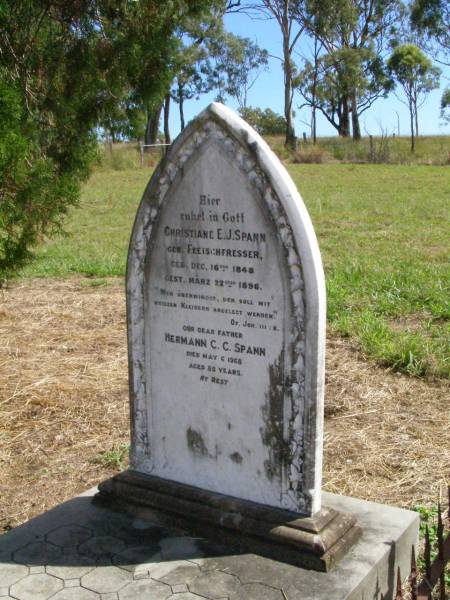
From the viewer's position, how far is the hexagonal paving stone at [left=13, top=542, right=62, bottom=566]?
105 inches

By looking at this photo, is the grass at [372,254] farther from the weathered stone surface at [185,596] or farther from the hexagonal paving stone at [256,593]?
the weathered stone surface at [185,596]

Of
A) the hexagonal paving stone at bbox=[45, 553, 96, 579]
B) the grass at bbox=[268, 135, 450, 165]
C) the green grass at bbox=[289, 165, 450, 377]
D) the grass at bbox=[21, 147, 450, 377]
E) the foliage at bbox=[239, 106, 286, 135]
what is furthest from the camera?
the foliage at bbox=[239, 106, 286, 135]

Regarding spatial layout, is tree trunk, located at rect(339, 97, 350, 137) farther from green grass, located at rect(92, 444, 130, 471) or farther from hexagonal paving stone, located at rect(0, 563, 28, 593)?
hexagonal paving stone, located at rect(0, 563, 28, 593)

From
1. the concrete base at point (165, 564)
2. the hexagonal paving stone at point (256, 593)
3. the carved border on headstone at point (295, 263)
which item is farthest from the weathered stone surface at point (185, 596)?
the carved border on headstone at point (295, 263)

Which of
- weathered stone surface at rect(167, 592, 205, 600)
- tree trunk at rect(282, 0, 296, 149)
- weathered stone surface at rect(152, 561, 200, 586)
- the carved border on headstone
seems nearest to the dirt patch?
the carved border on headstone

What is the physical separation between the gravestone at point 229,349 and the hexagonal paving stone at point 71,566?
36 cm

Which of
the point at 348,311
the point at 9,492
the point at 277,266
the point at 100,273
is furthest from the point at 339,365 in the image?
the point at 100,273

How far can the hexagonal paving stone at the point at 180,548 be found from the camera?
2662 mm

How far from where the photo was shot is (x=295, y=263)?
2.54 metres

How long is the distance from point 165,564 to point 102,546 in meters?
0.27

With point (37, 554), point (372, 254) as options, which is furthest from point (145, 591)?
point (372, 254)

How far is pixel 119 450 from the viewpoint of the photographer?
419 cm

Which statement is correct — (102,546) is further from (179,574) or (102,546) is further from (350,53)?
(350,53)

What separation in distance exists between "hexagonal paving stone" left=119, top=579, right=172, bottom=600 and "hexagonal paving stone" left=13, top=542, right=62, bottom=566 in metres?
0.35
